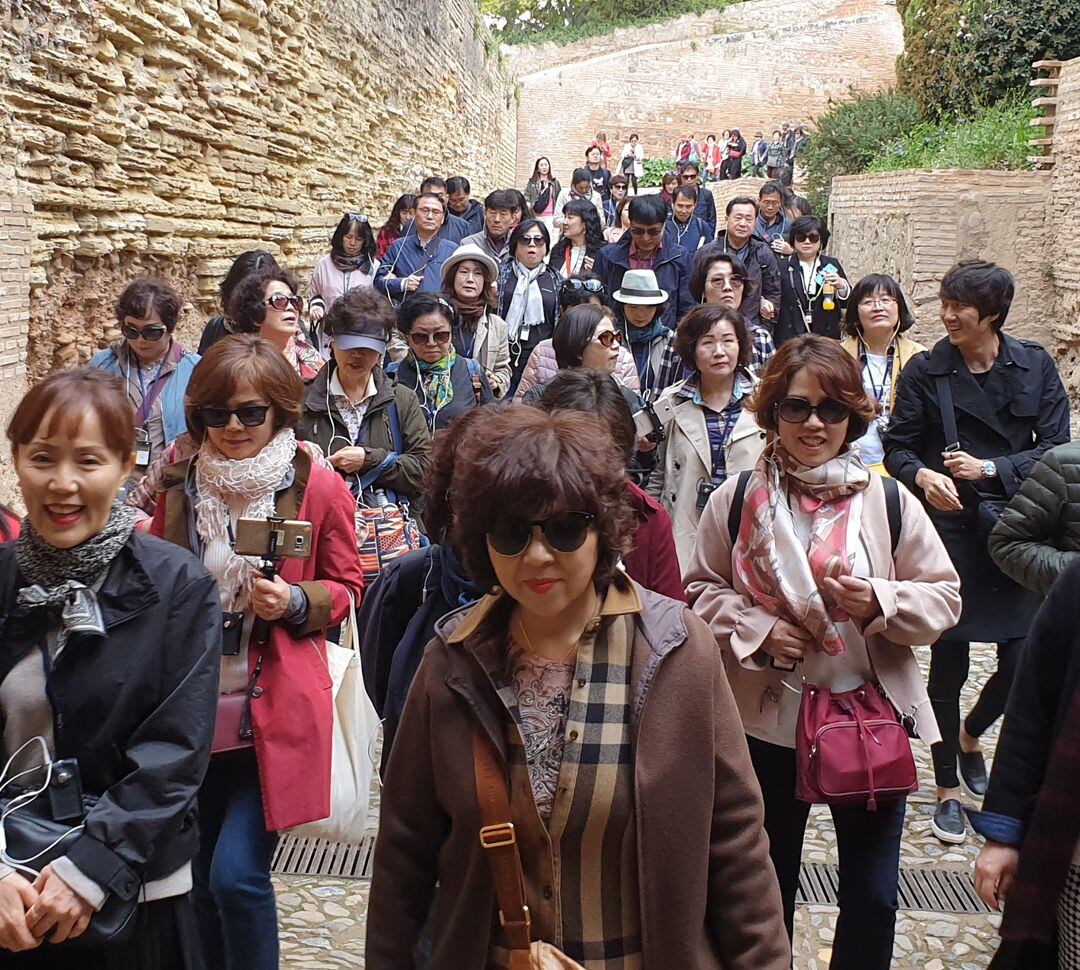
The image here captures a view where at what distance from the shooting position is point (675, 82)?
44781mm

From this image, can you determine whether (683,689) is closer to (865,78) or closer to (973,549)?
(973,549)

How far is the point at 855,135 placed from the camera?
64.1 ft

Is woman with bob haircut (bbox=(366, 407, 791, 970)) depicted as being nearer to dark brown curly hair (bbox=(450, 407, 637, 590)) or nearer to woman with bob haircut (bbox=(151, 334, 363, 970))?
dark brown curly hair (bbox=(450, 407, 637, 590))

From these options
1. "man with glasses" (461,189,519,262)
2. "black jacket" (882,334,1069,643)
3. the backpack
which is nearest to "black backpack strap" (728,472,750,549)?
the backpack

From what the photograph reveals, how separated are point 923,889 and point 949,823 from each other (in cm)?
42

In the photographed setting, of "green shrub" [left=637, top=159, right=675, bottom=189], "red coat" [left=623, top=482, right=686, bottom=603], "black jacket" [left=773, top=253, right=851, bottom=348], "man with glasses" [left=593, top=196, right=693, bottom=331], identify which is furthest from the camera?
"green shrub" [left=637, top=159, right=675, bottom=189]

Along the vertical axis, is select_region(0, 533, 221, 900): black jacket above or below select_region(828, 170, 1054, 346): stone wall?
below

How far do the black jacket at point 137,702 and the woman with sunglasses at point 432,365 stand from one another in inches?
115

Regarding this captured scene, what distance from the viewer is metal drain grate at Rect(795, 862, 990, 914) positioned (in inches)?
155

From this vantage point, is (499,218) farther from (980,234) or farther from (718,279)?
(980,234)

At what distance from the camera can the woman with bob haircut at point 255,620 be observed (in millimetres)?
2896

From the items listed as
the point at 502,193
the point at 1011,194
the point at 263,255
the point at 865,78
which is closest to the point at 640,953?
the point at 263,255

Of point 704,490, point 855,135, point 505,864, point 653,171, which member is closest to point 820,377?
point 704,490

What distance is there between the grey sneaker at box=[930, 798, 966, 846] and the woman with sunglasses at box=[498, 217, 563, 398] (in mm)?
3861
